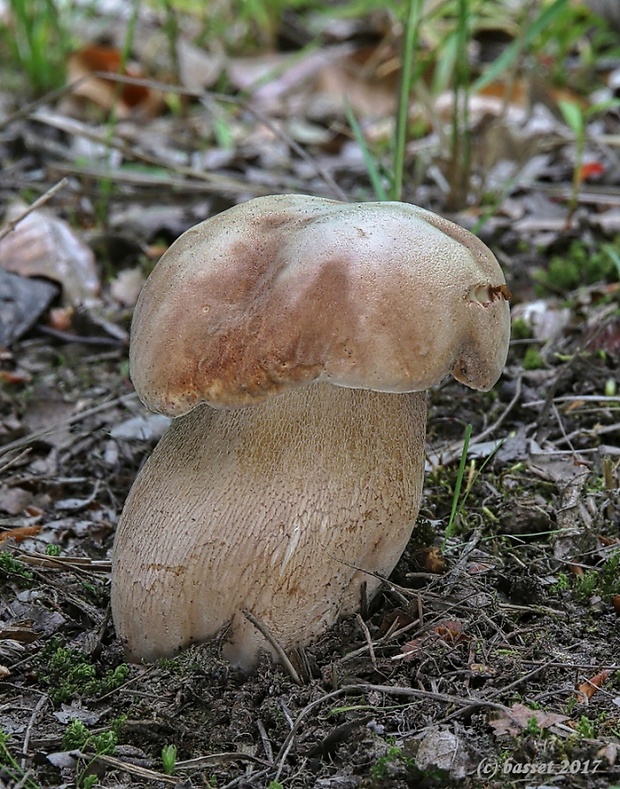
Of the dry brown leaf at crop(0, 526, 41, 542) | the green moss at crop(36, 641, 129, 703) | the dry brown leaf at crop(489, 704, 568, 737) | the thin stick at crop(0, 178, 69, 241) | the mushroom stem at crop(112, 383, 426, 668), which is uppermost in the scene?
the thin stick at crop(0, 178, 69, 241)

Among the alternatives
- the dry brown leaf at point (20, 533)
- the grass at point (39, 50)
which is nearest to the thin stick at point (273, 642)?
the dry brown leaf at point (20, 533)

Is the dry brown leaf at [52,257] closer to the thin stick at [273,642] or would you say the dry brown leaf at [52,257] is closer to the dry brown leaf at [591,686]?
the thin stick at [273,642]

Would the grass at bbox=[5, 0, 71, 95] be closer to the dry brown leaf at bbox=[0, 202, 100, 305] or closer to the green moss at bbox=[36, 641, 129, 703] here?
the dry brown leaf at bbox=[0, 202, 100, 305]

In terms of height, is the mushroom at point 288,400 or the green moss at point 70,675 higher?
the mushroom at point 288,400

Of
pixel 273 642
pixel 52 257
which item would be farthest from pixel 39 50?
pixel 273 642

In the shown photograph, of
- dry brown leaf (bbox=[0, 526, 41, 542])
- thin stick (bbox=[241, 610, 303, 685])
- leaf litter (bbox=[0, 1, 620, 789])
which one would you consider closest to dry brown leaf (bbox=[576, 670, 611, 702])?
leaf litter (bbox=[0, 1, 620, 789])

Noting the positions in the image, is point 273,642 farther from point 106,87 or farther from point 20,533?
point 106,87
